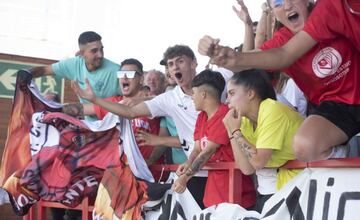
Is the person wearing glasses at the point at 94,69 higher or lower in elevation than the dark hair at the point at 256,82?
higher

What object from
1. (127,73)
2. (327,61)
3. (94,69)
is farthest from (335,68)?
(94,69)

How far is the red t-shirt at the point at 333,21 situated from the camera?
2.90 meters

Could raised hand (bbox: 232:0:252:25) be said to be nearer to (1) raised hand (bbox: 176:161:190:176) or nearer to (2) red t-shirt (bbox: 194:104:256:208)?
(2) red t-shirt (bbox: 194:104:256:208)

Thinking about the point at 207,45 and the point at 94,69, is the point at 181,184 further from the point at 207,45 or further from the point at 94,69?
the point at 94,69

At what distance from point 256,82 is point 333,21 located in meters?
0.81

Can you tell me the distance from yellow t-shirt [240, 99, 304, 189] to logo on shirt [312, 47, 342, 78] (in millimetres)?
370

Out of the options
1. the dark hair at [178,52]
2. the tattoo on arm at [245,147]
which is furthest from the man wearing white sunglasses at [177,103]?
the tattoo on arm at [245,147]

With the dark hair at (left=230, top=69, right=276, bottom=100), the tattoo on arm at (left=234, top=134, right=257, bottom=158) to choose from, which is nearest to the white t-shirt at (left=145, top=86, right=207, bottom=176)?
the dark hair at (left=230, top=69, right=276, bottom=100)

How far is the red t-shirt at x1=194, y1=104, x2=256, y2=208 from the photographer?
3.91 m

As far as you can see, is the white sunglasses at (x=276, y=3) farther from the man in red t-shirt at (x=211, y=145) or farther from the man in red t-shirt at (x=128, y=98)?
the man in red t-shirt at (x=128, y=98)

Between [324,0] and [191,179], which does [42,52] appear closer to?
[191,179]

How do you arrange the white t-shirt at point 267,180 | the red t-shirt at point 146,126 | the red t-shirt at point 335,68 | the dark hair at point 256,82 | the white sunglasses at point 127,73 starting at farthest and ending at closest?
1. the white sunglasses at point 127,73
2. the red t-shirt at point 146,126
3. the dark hair at point 256,82
4. the white t-shirt at point 267,180
5. the red t-shirt at point 335,68

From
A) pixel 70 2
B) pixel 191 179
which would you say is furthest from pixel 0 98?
pixel 191 179

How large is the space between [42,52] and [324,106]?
845 cm
